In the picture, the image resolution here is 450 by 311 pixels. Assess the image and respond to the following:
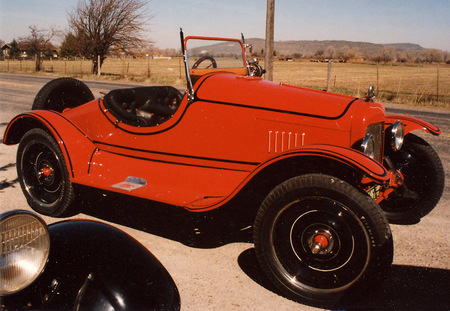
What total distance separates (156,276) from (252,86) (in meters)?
1.97

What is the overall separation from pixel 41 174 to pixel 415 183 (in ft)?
12.4

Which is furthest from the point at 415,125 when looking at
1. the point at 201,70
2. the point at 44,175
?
the point at 44,175

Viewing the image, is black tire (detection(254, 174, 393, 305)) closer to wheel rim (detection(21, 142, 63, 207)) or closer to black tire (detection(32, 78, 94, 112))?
wheel rim (detection(21, 142, 63, 207))

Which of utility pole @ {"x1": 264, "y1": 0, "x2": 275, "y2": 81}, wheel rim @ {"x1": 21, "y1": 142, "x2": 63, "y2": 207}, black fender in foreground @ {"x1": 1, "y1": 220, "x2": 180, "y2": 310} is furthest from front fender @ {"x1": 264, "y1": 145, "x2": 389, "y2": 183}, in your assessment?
utility pole @ {"x1": 264, "y1": 0, "x2": 275, "y2": 81}

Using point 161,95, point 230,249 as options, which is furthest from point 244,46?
point 230,249

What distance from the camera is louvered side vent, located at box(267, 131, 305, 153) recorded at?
307cm

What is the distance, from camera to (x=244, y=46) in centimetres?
457

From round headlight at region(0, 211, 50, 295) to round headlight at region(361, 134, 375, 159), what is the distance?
214cm

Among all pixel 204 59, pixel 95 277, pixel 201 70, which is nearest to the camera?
pixel 95 277

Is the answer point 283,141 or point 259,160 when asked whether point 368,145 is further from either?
point 259,160

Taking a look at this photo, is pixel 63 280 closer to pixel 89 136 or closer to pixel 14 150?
pixel 89 136

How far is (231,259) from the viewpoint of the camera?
315 centimetres

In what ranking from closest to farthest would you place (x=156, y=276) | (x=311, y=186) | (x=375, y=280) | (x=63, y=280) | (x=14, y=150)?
(x=63, y=280), (x=156, y=276), (x=375, y=280), (x=311, y=186), (x=14, y=150)

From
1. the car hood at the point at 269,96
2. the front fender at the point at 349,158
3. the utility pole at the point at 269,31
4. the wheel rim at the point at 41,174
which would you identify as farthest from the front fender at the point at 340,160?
the utility pole at the point at 269,31
